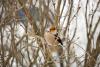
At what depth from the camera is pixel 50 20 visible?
2.03m

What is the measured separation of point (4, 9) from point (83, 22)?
0.91m

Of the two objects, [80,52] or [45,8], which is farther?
[80,52]

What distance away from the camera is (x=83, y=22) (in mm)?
2596

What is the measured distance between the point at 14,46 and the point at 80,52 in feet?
2.52

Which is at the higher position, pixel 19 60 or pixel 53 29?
pixel 53 29

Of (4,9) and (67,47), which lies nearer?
(67,47)

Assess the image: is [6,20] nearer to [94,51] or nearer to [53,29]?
[53,29]

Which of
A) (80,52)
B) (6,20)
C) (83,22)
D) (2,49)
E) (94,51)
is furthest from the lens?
(83,22)

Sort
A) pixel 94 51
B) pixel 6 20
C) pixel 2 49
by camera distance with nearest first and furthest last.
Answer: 1. pixel 6 20
2. pixel 2 49
3. pixel 94 51

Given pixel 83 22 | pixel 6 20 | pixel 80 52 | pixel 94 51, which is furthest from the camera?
pixel 83 22

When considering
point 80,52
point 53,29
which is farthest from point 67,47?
point 80,52

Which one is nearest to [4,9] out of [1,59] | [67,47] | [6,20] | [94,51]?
[6,20]

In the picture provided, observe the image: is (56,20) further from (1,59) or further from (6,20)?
(1,59)

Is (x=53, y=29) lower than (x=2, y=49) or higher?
higher
